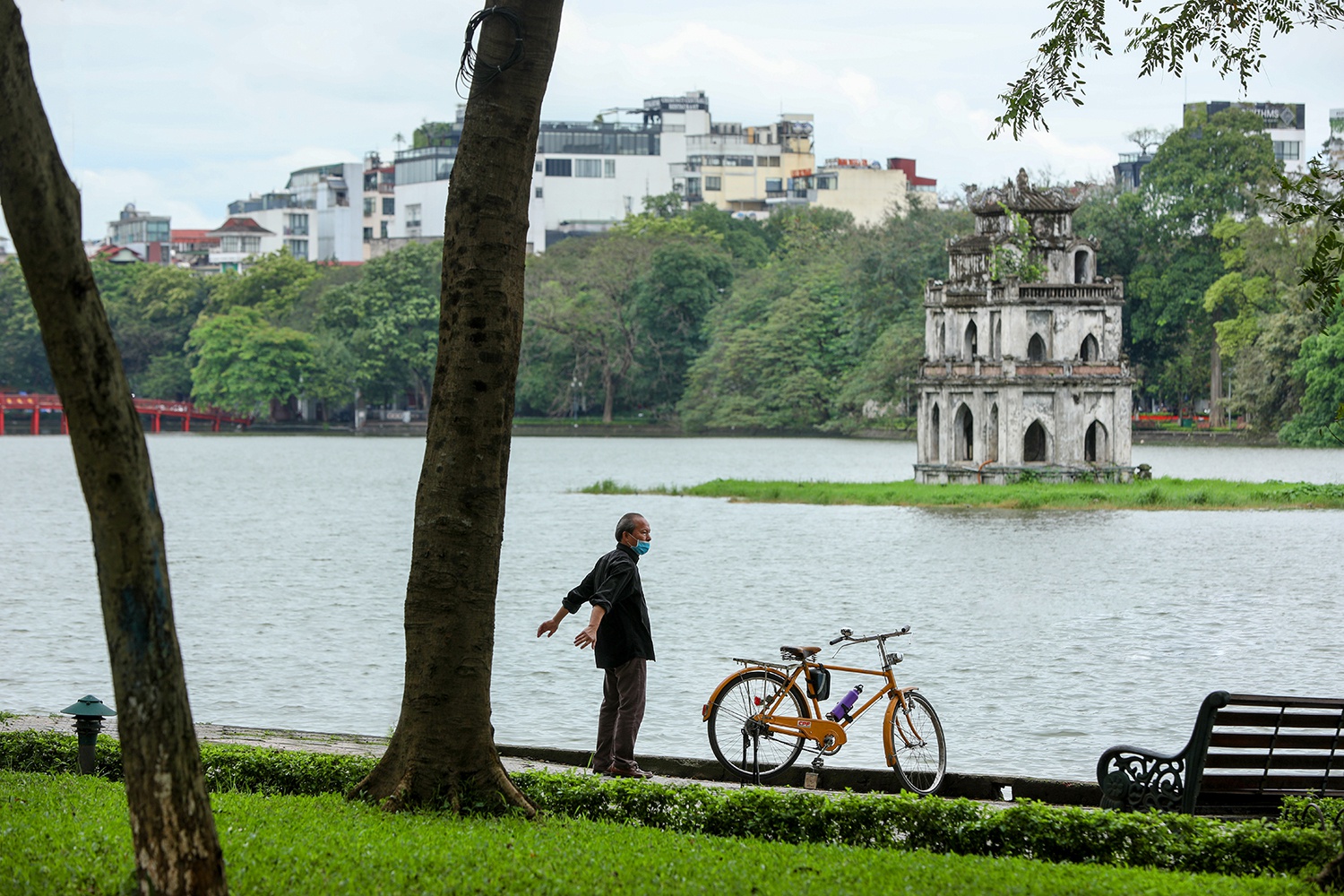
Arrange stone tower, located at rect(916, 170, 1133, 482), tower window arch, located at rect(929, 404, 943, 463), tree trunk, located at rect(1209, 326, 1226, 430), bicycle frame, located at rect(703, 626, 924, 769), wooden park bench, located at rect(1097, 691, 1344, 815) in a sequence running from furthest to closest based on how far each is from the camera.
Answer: tree trunk, located at rect(1209, 326, 1226, 430) → tower window arch, located at rect(929, 404, 943, 463) → stone tower, located at rect(916, 170, 1133, 482) → bicycle frame, located at rect(703, 626, 924, 769) → wooden park bench, located at rect(1097, 691, 1344, 815)

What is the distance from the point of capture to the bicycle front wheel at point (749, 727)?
35.0 feet

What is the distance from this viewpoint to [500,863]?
7184 millimetres

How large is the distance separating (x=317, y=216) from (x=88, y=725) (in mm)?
153071

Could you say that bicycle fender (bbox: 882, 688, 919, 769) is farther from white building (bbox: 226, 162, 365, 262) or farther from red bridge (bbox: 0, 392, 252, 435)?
white building (bbox: 226, 162, 365, 262)

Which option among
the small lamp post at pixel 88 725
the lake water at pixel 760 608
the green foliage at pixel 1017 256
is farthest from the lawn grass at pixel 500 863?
the green foliage at pixel 1017 256

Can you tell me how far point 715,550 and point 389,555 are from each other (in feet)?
25.6

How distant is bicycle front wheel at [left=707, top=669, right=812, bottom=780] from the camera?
10680mm

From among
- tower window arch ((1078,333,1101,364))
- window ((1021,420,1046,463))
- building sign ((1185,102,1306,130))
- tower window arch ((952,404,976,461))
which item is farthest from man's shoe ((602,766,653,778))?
building sign ((1185,102,1306,130))

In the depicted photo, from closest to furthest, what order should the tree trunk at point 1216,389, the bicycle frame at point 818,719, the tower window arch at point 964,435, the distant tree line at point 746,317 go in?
1. the bicycle frame at point 818,719
2. the tower window arch at point 964,435
3. the distant tree line at point 746,317
4. the tree trunk at point 1216,389

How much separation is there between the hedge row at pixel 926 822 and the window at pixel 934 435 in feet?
140

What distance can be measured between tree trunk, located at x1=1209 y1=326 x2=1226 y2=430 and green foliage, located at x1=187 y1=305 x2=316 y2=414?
5626 centimetres

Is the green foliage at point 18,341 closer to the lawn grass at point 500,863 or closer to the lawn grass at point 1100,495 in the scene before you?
the lawn grass at point 1100,495

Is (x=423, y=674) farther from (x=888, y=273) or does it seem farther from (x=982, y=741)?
(x=888, y=273)

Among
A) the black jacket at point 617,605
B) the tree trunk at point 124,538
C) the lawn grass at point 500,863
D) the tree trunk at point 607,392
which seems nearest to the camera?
Answer: the tree trunk at point 124,538
